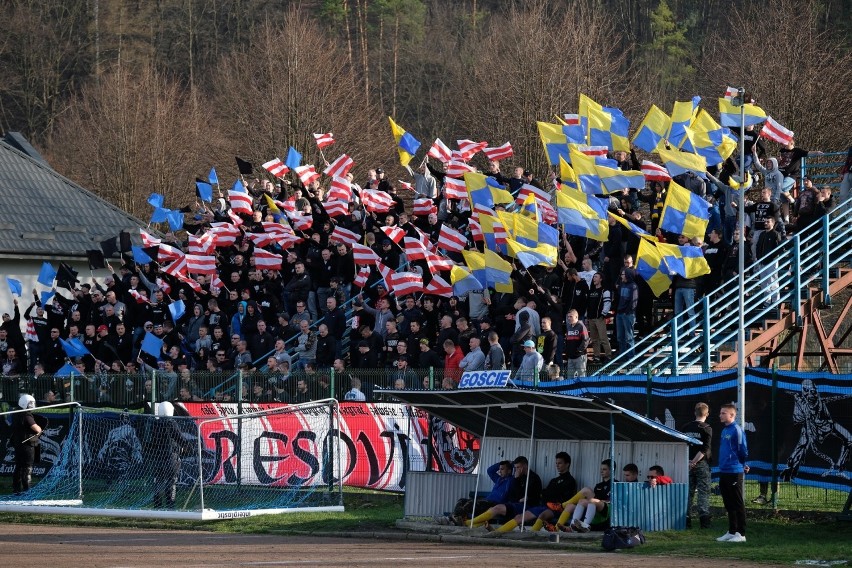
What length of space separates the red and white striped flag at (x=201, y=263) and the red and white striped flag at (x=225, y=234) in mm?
434

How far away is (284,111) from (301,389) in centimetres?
3191

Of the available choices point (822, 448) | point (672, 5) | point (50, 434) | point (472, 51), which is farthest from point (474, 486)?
point (672, 5)

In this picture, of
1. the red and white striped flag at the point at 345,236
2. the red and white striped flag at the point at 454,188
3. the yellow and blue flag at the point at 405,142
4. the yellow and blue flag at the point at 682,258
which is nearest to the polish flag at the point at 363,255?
the red and white striped flag at the point at 345,236

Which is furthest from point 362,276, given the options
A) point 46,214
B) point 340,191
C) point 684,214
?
point 46,214

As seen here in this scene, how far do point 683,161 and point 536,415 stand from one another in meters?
6.74

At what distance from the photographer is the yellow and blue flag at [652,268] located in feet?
82.4

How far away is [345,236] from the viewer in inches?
1230

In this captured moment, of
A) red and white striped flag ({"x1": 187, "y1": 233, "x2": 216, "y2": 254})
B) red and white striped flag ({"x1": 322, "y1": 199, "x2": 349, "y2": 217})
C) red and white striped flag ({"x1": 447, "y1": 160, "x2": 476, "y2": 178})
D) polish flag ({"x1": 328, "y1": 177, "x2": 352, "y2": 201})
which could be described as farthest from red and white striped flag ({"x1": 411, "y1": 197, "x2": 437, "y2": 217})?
red and white striped flag ({"x1": 187, "y1": 233, "x2": 216, "y2": 254})

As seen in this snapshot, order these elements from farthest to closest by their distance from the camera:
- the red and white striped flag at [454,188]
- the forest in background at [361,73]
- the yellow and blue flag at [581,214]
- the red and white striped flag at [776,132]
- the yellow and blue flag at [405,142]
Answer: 1. the forest in background at [361,73]
2. the yellow and blue flag at [405,142]
3. the red and white striped flag at [454,188]
4. the red and white striped flag at [776,132]
5. the yellow and blue flag at [581,214]

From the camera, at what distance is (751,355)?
26359mm

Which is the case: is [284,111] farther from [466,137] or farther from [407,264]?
[407,264]

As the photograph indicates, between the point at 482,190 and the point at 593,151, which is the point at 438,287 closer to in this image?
the point at 482,190

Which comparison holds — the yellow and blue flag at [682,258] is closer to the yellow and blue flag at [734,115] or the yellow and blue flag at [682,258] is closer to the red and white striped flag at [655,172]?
the yellow and blue flag at [734,115]

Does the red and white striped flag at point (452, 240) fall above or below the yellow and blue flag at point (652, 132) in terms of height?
below
